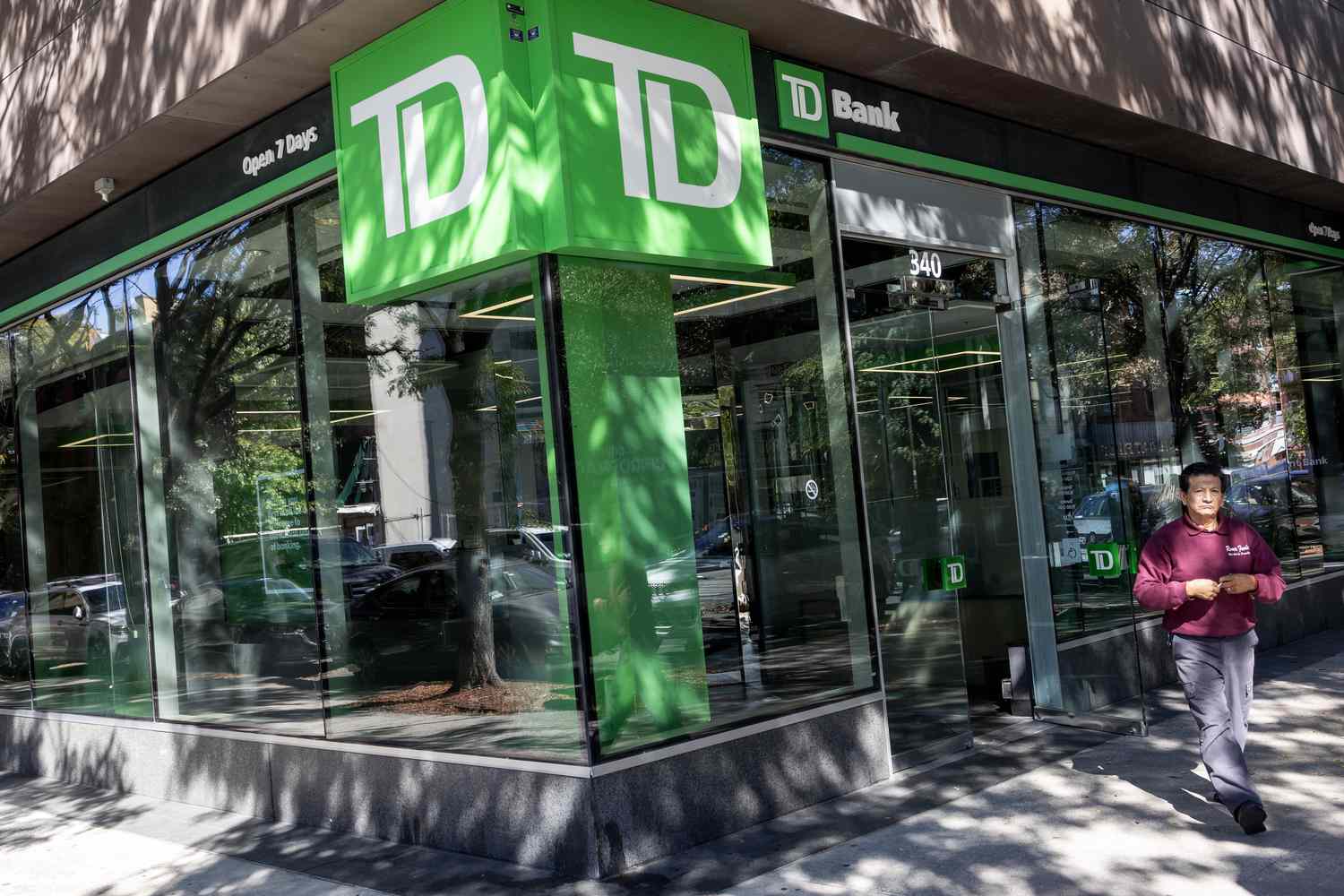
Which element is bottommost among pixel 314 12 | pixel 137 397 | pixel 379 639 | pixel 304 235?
pixel 379 639

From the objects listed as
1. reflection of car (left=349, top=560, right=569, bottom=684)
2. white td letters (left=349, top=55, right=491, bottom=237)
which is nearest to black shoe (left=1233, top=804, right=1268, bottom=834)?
reflection of car (left=349, top=560, right=569, bottom=684)

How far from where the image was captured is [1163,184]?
10578mm

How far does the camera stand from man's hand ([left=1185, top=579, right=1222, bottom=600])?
5730 millimetres

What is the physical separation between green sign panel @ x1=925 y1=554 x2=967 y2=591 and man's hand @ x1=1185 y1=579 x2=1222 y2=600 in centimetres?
234

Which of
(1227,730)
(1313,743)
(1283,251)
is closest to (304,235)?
(1227,730)

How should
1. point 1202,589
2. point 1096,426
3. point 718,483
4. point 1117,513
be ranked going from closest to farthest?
point 1202,589
point 718,483
point 1117,513
point 1096,426

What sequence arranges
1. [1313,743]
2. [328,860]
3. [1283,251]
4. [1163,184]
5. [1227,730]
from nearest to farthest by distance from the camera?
1. [1227,730]
2. [328,860]
3. [1313,743]
4. [1163,184]
5. [1283,251]

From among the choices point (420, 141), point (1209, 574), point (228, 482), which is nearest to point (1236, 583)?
point (1209, 574)

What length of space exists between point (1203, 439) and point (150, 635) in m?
9.62

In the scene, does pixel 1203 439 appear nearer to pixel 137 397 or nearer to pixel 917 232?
pixel 917 232

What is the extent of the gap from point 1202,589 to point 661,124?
3.61m

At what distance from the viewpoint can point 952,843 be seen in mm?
5926

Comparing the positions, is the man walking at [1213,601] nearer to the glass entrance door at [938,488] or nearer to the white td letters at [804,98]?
the glass entrance door at [938,488]

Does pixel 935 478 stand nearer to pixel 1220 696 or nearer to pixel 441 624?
pixel 1220 696
